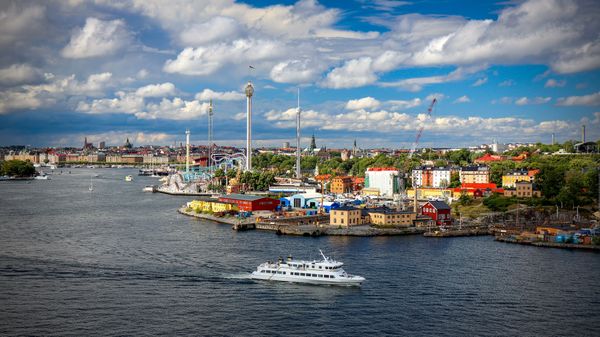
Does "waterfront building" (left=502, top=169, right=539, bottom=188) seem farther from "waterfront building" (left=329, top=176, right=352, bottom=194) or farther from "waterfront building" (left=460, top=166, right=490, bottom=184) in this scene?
"waterfront building" (left=329, top=176, right=352, bottom=194)

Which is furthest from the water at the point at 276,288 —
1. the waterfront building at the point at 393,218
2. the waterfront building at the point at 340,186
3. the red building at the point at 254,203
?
the waterfront building at the point at 340,186

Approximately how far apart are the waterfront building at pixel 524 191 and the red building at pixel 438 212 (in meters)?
6.41

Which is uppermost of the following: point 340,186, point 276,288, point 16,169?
point 16,169

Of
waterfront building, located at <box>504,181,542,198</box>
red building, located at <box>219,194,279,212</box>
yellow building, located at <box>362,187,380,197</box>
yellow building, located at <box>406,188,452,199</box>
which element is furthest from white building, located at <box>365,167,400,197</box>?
red building, located at <box>219,194,279,212</box>

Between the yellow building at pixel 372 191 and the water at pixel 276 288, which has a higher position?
the yellow building at pixel 372 191

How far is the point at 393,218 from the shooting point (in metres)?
23.3

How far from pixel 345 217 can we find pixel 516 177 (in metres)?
14.4

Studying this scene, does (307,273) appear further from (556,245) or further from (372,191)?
(372,191)

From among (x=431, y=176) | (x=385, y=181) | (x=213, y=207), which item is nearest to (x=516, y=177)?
(x=431, y=176)

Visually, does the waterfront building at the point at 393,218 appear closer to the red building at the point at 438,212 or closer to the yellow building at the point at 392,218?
the yellow building at the point at 392,218

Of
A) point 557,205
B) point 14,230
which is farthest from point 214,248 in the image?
point 557,205

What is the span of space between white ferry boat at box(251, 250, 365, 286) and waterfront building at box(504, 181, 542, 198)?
1785cm

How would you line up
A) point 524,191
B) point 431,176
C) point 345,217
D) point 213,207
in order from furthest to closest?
point 431,176, point 524,191, point 213,207, point 345,217

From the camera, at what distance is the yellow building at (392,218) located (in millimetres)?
23266
